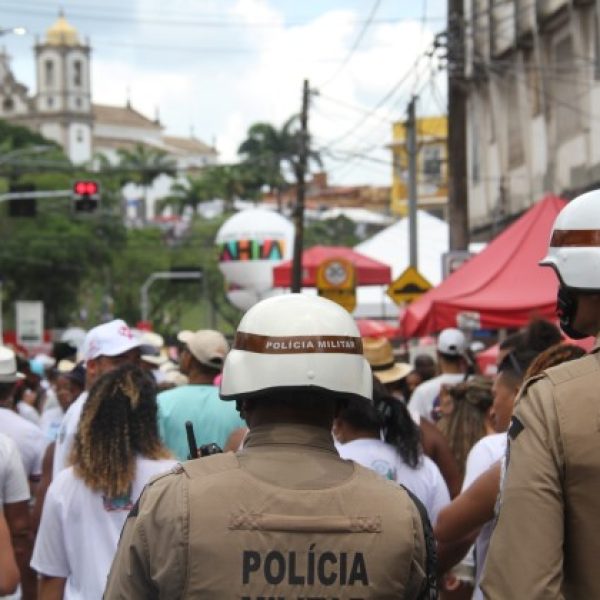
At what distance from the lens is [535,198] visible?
31.2m

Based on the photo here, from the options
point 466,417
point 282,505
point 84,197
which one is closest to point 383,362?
point 466,417

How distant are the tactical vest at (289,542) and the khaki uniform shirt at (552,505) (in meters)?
0.23

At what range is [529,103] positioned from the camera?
1266 inches

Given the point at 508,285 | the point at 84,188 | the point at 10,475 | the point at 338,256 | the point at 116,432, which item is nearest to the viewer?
the point at 116,432

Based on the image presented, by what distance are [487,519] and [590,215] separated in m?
1.99

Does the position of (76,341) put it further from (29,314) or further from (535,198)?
(29,314)

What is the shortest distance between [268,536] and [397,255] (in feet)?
113

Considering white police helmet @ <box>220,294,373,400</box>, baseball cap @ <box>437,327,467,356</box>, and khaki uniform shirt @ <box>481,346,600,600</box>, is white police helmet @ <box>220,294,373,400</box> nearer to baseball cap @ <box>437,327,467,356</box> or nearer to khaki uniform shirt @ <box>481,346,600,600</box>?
khaki uniform shirt @ <box>481,346,600,600</box>

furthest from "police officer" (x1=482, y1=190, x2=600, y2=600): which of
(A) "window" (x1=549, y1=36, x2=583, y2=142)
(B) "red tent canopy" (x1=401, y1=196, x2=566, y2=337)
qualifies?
(A) "window" (x1=549, y1=36, x2=583, y2=142)

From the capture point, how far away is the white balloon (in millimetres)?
46500

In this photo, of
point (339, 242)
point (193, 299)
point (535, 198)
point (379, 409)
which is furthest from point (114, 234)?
point (379, 409)

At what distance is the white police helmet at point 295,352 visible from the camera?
3.36 metres

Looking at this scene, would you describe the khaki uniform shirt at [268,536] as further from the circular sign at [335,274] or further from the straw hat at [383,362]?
the circular sign at [335,274]

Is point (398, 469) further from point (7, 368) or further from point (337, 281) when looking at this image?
point (337, 281)
